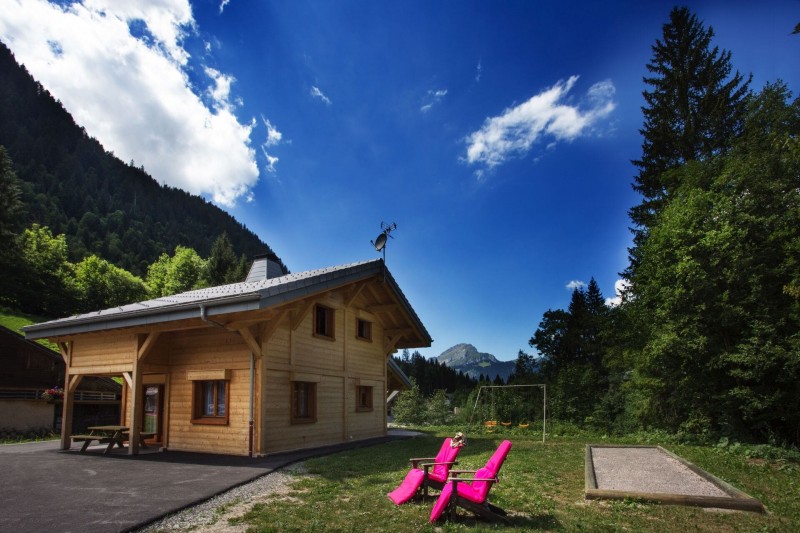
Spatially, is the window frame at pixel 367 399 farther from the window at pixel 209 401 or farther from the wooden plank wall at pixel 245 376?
the window at pixel 209 401

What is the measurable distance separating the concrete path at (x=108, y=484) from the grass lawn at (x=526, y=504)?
1.11 metres

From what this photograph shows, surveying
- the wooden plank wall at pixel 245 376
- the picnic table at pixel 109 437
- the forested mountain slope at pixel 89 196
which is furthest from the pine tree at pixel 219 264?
the picnic table at pixel 109 437

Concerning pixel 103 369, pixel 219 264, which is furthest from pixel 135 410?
pixel 219 264

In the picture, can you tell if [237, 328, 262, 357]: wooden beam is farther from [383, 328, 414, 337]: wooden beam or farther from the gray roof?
[383, 328, 414, 337]: wooden beam

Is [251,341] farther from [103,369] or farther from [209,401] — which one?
[103,369]

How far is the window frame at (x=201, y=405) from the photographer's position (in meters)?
11.4

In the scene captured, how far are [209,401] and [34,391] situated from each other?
12.5 meters

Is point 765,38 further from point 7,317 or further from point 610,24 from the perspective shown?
point 7,317

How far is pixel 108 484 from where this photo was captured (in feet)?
24.1

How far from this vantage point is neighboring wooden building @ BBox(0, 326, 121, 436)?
60.7 feet

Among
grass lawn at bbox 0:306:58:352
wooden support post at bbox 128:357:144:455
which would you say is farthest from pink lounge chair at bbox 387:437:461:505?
grass lawn at bbox 0:306:58:352

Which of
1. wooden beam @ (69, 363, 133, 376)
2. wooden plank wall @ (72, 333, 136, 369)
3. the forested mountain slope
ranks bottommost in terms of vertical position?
wooden beam @ (69, 363, 133, 376)

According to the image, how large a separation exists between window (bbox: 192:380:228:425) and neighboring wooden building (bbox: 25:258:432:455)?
0.08 feet

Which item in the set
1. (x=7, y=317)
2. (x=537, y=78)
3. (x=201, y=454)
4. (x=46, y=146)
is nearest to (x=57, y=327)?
(x=201, y=454)
